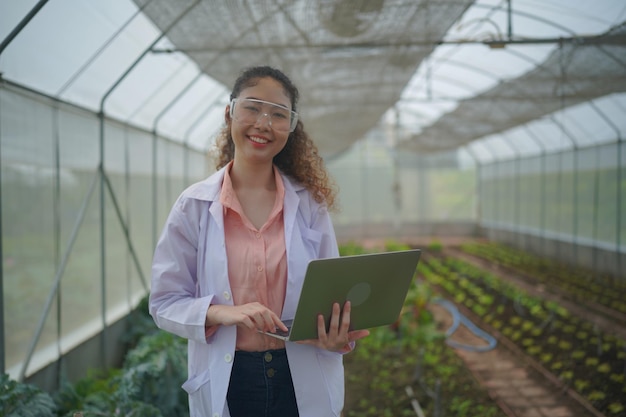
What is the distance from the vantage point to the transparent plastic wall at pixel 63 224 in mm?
3607

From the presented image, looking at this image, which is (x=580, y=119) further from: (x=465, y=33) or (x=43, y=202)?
(x=43, y=202)

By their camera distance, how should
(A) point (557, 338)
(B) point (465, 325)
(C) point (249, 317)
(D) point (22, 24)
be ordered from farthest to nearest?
(B) point (465, 325), (A) point (557, 338), (D) point (22, 24), (C) point (249, 317)

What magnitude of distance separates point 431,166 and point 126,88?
1333 centimetres

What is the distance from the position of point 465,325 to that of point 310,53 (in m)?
4.16

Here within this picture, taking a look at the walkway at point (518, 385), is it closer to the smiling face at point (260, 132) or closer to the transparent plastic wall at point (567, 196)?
the smiling face at point (260, 132)

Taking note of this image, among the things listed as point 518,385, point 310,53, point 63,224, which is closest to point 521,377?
point 518,385

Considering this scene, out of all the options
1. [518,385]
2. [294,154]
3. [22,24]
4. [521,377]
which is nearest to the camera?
[294,154]

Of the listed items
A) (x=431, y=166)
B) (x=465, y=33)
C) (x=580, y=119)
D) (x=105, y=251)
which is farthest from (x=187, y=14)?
(x=431, y=166)

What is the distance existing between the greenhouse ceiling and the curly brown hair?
1.89m

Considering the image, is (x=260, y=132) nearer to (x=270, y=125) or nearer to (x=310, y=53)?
(x=270, y=125)

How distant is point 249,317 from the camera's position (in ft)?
4.90

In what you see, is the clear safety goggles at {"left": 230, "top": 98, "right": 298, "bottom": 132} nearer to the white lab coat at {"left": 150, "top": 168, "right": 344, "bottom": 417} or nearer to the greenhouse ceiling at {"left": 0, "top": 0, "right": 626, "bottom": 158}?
the white lab coat at {"left": 150, "top": 168, "right": 344, "bottom": 417}

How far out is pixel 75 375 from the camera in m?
4.52

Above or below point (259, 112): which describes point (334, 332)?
below
